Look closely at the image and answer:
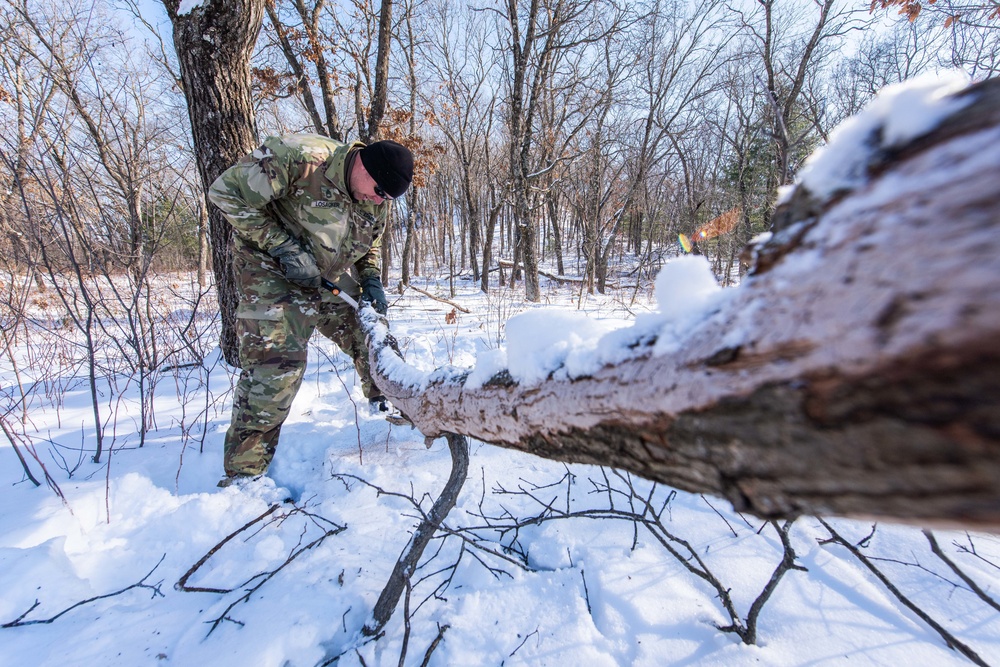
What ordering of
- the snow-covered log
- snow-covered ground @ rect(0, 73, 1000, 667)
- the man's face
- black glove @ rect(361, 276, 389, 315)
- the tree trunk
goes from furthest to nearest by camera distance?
the tree trunk
black glove @ rect(361, 276, 389, 315)
the man's face
snow-covered ground @ rect(0, 73, 1000, 667)
the snow-covered log

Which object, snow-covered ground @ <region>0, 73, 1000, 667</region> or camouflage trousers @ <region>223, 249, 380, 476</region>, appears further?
camouflage trousers @ <region>223, 249, 380, 476</region>

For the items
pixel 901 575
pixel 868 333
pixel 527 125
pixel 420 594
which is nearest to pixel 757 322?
pixel 868 333

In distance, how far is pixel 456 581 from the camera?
4.43 ft

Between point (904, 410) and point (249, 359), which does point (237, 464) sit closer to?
point (249, 359)

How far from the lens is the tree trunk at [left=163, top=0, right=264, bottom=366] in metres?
2.76

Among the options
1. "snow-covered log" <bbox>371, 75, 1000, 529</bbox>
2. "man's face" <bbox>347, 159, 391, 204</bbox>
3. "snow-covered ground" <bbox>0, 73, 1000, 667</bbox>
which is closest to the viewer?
"snow-covered log" <bbox>371, 75, 1000, 529</bbox>

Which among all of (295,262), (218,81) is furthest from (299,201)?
(218,81)

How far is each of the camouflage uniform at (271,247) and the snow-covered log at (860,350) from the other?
6.69 ft

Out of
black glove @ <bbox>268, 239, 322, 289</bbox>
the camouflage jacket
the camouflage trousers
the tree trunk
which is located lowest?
the camouflage trousers

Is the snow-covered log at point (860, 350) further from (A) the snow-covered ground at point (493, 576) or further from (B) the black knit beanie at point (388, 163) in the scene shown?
(B) the black knit beanie at point (388, 163)

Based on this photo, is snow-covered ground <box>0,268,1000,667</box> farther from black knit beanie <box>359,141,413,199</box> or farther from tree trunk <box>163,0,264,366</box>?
tree trunk <box>163,0,264,366</box>

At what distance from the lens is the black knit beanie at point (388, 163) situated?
1.97m

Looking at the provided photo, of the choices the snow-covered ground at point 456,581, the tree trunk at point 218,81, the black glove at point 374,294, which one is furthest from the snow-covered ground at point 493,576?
the tree trunk at point 218,81

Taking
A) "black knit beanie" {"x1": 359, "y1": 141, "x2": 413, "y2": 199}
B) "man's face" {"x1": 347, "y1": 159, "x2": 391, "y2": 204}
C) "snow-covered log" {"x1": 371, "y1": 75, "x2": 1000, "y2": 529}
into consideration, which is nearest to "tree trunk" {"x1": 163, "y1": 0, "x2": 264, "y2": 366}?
"man's face" {"x1": 347, "y1": 159, "x2": 391, "y2": 204}
